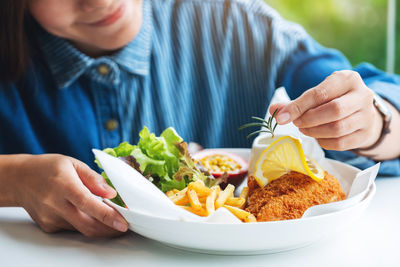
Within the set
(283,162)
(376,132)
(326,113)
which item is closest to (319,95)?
(326,113)

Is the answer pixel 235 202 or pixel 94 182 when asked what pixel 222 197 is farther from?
pixel 94 182

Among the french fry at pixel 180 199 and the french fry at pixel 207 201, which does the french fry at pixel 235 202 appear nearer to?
the french fry at pixel 207 201

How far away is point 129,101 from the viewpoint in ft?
6.73

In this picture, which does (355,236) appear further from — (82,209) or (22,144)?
(22,144)

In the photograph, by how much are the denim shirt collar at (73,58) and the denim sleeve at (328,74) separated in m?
0.73

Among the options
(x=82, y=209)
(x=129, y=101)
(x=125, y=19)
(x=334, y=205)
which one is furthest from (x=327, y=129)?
(x=129, y=101)

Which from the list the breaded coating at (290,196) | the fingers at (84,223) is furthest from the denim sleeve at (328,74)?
the fingers at (84,223)

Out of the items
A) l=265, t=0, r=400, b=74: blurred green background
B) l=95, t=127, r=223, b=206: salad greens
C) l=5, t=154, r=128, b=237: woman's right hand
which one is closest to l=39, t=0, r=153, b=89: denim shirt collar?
l=95, t=127, r=223, b=206: salad greens

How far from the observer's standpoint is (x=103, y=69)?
1.91 meters

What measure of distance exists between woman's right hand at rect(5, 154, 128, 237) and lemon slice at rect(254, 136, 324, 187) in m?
0.41

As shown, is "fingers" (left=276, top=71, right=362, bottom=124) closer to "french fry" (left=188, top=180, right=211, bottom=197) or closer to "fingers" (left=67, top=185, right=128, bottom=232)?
"french fry" (left=188, top=180, right=211, bottom=197)

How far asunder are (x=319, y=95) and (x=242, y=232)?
1.39ft

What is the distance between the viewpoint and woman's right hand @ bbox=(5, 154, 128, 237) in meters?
1.00

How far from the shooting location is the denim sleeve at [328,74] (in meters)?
1.56
